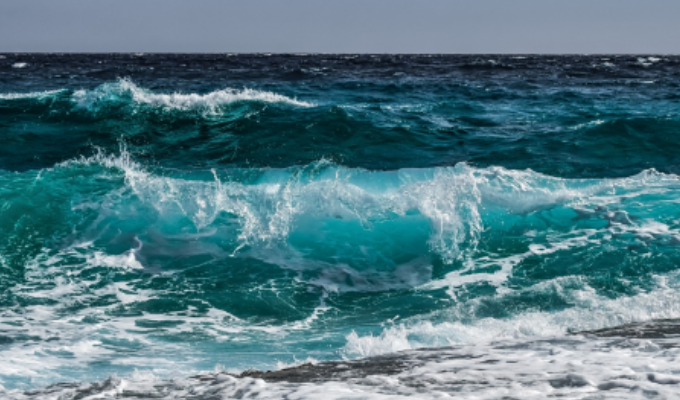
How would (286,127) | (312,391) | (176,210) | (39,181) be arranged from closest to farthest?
1. (312,391)
2. (176,210)
3. (39,181)
4. (286,127)

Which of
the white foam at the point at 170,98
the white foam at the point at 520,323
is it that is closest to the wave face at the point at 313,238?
the white foam at the point at 520,323

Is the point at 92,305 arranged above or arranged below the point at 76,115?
below

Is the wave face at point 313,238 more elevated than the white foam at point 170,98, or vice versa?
the white foam at point 170,98

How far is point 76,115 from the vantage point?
1514 centimetres

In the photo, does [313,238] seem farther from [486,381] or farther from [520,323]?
[486,381]

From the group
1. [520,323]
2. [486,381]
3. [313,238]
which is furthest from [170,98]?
[486,381]

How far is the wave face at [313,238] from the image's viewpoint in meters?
5.02

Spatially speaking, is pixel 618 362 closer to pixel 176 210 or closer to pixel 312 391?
pixel 312 391

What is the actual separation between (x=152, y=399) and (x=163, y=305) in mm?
2861

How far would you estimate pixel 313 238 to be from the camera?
7969 millimetres

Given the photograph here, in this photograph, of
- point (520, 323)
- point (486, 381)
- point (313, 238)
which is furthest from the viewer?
point (313, 238)

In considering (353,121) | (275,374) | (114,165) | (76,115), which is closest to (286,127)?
(353,121)

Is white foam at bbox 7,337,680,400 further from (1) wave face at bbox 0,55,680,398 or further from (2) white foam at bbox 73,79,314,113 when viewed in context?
(2) white foam at bbox 73,79,314,113

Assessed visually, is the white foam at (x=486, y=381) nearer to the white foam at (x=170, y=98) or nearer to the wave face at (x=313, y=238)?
the wave face at (x=313, y=238)
